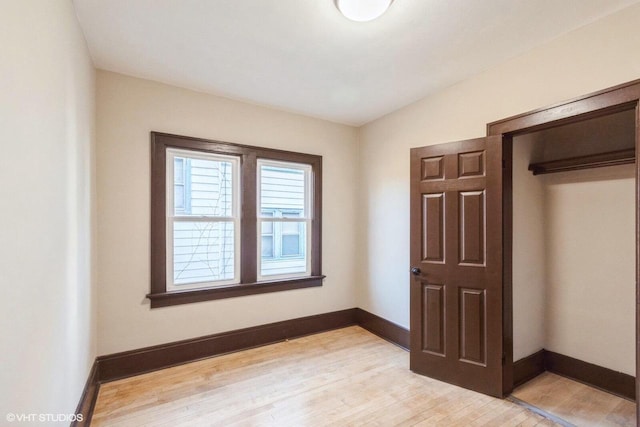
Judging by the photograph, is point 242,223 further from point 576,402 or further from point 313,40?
point 576,402

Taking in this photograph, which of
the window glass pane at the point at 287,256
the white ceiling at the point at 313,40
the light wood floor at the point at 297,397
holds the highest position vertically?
the white ceiling at the point at 313,40

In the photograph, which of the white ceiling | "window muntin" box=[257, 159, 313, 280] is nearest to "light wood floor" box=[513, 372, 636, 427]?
"window muntin" box=[257, 159, 313, 280]

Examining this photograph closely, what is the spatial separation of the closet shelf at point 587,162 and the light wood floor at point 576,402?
1937mm

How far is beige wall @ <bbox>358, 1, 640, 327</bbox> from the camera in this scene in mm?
1777

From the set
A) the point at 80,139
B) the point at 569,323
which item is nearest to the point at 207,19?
the point at 80,139

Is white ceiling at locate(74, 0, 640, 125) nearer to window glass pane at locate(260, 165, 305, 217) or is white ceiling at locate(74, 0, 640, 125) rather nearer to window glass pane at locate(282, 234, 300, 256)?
window glass pane at locate(260, 165, 305, 217)

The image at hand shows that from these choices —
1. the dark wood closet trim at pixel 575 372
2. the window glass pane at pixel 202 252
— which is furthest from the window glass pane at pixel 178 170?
the dark wood closet trim at pixel 575 372

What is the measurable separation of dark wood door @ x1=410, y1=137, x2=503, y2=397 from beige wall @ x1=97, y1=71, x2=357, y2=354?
1509mm

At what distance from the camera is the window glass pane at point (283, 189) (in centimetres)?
332

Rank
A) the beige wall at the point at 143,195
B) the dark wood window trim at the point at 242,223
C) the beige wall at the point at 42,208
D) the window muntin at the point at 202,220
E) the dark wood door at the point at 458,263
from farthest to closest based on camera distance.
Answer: the window muntin at the point at 202,220, the dark wood window trim at the point at 242,223, the beige wall at the point at 143,195, the dark wood door at the point at 458,263, the beige wall at the point at 42,208

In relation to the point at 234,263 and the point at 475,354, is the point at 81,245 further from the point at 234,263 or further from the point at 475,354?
the point at 475,354

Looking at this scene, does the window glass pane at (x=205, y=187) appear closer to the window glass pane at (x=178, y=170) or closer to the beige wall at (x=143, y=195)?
the window glass pane at (x=178, y=170)

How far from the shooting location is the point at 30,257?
1.12 metres

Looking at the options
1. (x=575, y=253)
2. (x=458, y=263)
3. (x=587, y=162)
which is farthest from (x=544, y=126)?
(x=575, y=253)
